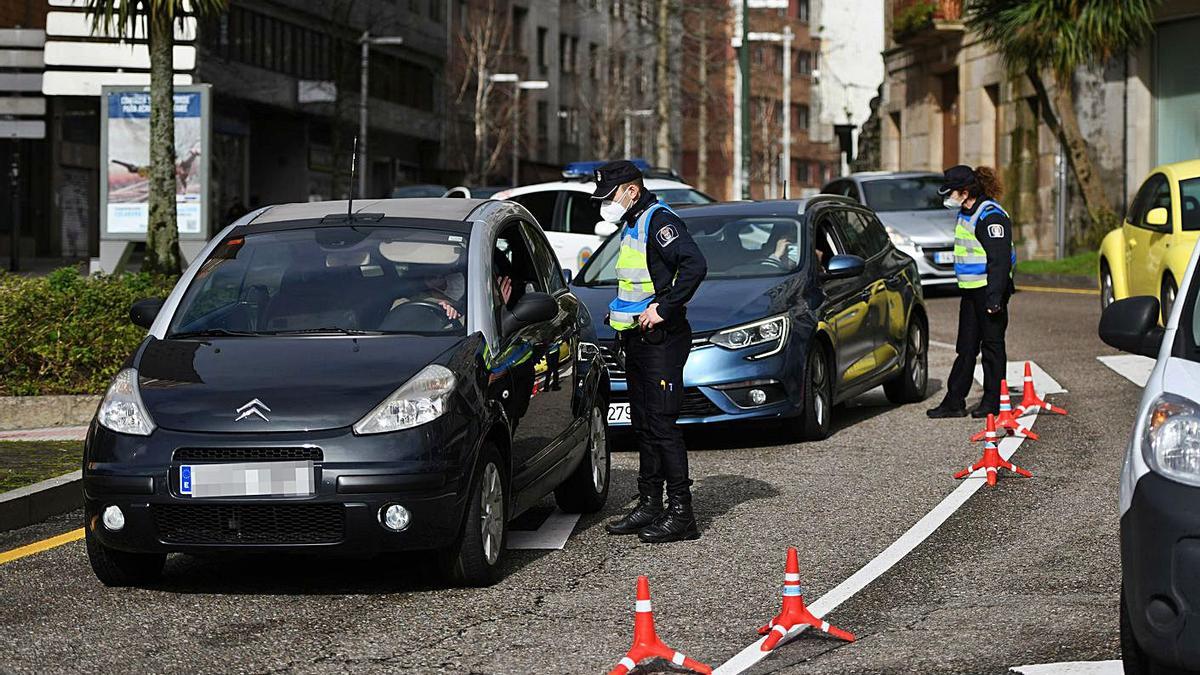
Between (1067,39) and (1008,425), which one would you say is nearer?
(1008,425)

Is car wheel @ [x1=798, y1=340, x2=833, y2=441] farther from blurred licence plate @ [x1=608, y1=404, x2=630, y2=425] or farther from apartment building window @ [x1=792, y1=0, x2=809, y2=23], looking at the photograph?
apartment building window @ [x1=792, y1=0, x2=809, y2=23]

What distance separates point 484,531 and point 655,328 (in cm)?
156

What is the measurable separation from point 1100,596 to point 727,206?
7139mm

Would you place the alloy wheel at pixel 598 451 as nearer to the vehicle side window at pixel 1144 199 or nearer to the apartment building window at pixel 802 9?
the vehicle side window at pixel 1144 199

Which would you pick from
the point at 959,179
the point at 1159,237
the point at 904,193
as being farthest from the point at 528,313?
the point at 904,193

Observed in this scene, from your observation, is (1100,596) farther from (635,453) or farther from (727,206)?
(727,206)

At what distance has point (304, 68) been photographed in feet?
197

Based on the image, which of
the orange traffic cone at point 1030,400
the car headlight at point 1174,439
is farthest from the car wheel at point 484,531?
the orange traffic cone at point 1030,400

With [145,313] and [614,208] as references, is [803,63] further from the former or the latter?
[145,313]

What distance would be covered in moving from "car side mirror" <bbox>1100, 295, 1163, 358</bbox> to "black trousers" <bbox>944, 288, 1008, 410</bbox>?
23.7 feet

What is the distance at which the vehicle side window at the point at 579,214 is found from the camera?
23938 mm

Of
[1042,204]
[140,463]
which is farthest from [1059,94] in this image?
[140,463]

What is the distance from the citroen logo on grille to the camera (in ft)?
24.7

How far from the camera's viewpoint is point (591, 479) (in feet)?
32.4
